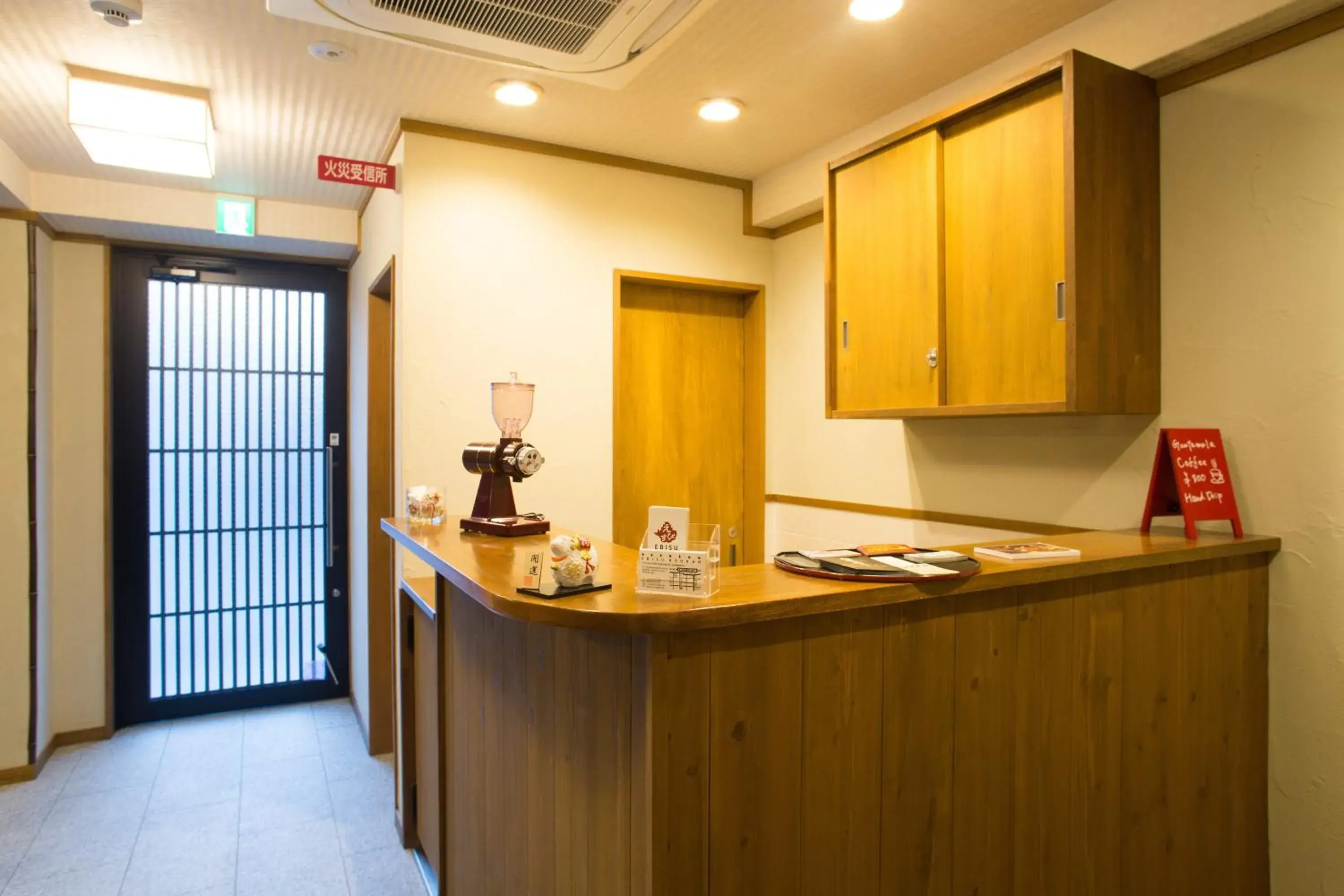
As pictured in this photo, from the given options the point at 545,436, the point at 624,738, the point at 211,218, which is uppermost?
the point at 211,218

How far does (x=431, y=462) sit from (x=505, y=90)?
133 cm

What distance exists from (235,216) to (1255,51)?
3.93m

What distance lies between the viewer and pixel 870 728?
1379mm

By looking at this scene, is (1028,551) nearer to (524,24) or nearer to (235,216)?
(524,24)

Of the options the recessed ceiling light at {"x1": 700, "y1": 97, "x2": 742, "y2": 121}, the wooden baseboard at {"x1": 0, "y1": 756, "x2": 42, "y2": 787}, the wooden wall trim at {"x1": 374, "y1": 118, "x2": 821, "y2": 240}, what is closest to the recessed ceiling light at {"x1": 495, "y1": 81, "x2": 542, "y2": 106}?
the wooden wall trim at {"x1": 374, "y1": 118, "x2": 821, "y2": 240}

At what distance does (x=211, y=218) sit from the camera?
148 inches

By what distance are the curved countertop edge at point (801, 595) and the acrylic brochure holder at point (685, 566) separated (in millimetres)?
26

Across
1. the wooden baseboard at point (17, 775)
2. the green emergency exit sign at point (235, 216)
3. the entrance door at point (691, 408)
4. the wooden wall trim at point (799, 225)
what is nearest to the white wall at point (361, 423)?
the green emergency exit sign at point (235, 216)

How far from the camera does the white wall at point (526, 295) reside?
116 inches

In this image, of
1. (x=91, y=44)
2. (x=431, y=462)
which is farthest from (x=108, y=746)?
(x=91, y=44)

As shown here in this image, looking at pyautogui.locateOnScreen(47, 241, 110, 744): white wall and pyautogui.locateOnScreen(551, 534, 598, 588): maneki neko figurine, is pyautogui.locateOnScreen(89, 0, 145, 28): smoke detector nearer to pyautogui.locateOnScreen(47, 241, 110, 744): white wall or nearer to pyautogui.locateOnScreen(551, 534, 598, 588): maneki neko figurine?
pyautogui.locateOnScreen(551, 534, 598, 588): maneki neko figurine

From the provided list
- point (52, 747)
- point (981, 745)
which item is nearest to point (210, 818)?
point (52, 747)

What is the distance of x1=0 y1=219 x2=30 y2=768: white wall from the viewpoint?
3.44 m

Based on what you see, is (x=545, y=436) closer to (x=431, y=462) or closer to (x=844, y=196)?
(x=431, y=462)
